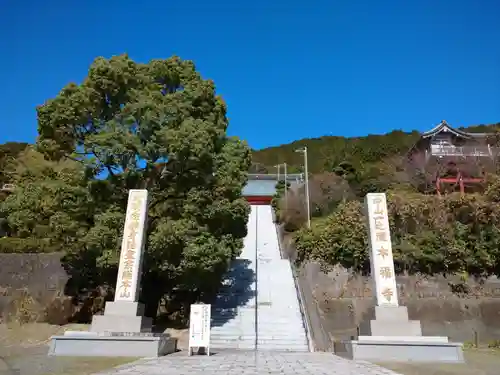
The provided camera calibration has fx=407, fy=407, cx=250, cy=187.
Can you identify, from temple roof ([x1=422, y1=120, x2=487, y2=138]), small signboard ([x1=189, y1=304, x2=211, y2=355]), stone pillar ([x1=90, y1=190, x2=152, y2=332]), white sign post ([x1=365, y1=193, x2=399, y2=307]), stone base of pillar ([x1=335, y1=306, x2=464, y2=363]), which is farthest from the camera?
temple roof ([x1=422, y1=120, x2=487, y2=138])

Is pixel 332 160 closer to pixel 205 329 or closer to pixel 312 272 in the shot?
pixel 312 272

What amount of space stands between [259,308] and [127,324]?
5935 millimetres

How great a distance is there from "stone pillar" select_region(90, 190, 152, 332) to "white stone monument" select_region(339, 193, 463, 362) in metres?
5.34

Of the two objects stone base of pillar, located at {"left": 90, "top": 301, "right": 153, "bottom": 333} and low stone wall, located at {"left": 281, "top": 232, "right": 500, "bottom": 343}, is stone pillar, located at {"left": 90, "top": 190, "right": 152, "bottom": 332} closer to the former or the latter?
stone base of pillar, located at {"left": 90, "top": 301, "right": 153, "bottom": 333}

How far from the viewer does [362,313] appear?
15.1 m

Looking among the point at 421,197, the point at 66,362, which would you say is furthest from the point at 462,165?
the point at 66,362

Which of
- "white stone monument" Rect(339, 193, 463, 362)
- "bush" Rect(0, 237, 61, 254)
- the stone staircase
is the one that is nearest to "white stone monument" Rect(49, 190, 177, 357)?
the stone staircase

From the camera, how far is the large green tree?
40.3ft

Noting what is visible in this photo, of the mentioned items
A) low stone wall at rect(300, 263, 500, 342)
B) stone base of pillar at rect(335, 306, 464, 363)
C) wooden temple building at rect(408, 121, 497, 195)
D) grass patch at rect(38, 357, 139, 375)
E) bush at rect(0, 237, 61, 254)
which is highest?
wooden temple building at rect(408, 121, 497, 195)

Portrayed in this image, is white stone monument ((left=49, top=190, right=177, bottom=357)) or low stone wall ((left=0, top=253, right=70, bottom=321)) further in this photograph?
low stone wall ((left=0, top=253, right=70, bottom=321))

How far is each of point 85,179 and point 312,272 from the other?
9.56 meters

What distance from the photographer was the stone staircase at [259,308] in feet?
41.5

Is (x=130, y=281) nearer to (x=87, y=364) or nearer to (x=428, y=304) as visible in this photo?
(x=87, y=364)

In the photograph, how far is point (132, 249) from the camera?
1115 cm
